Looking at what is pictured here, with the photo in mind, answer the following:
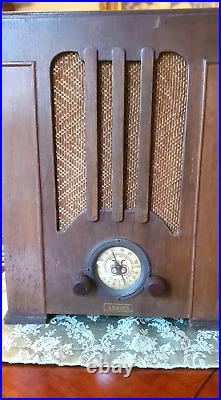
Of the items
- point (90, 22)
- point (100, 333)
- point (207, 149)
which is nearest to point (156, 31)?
point (90, 22)

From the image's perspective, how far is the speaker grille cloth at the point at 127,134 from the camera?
972mm

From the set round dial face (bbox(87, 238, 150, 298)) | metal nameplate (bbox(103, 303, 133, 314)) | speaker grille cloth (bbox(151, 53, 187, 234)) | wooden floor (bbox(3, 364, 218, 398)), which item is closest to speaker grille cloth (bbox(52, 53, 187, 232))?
speaker grille cloth (bbox(151, 53, 187, 234))

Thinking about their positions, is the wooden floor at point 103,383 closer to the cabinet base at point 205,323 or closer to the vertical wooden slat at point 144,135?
the cabinet base at point 205,323

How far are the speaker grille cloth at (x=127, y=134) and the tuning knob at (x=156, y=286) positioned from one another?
142 millimetres

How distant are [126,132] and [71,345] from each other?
0.57 metres

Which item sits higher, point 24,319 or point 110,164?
point 110,164

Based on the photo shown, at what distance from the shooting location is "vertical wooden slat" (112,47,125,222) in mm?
949

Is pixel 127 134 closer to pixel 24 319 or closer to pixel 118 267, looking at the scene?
pixel 118 267

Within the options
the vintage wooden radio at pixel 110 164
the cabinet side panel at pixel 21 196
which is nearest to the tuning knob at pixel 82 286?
the vintage wooden radio at pixel 110 164

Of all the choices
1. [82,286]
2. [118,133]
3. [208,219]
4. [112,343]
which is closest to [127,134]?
[118,133]

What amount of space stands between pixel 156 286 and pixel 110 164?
340 mm

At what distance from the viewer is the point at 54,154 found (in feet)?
3.38

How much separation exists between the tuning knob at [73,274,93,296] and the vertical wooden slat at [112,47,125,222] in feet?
0.60

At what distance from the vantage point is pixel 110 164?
1033 mm
